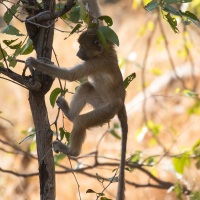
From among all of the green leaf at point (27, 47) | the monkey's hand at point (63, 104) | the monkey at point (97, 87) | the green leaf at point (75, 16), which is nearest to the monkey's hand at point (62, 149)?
the monkey at point (97, 87)

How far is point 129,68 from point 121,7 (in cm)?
210

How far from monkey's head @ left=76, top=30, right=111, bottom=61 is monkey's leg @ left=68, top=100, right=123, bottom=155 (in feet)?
0.91

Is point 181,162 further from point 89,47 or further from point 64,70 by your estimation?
point 64,70

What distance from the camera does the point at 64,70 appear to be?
2.66 m

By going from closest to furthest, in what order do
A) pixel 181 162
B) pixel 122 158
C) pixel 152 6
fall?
pixel 152 6 < pixel 122 158 < pixel 181 162

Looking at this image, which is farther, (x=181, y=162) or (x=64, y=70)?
(x=181, y=162)

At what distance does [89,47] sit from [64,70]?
245 millimetres

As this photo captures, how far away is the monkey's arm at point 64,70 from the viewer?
2.32m

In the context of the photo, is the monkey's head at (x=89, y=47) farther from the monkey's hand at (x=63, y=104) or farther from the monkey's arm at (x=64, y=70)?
the monkey's hand at (x=63, y=104)

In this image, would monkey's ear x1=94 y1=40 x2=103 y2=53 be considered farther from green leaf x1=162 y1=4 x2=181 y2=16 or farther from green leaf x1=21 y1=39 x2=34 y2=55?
green leaf x1=162 y1=4 x2=181 y2=16

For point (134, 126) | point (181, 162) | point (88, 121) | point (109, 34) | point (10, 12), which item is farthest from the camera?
point (134, 126)

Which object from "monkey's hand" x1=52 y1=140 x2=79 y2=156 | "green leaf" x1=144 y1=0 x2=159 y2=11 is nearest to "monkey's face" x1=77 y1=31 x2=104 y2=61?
"monkey's hand" x1=52 y1=140 x2=79 y2=156

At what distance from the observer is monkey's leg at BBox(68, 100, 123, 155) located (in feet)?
9.10

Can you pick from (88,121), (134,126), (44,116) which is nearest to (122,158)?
(88,121)
